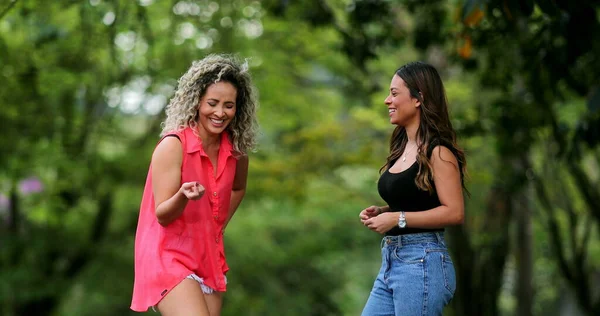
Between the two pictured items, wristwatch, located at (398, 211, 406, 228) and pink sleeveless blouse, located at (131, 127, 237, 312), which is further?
pink sleeveless blouse, located at (131, 127, 237, 312)

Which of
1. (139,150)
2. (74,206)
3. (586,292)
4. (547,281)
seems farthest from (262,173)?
(547,281)

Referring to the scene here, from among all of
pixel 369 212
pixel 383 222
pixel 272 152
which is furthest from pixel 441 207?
pixel 272 152

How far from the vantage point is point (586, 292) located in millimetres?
10445

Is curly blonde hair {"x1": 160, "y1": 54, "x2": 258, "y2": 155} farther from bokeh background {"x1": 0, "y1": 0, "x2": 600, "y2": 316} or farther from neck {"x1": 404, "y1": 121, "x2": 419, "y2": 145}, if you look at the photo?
bokeh background {"x1": 0, "y1": 0, "x2": 600, "y2": 316}

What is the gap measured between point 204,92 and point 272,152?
11069 mm

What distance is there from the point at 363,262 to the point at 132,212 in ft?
19.1

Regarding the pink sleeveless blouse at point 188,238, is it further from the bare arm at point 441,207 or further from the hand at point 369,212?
the bare arm at point 441,207

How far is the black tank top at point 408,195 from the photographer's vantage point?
3.82 meters

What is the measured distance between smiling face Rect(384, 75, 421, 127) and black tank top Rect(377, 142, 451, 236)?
0.70 ft

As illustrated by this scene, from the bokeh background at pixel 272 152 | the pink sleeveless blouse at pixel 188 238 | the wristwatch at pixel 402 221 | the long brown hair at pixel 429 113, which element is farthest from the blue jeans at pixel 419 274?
the bokeh background at pixel 272 152

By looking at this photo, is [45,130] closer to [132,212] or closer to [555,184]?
[132,212]

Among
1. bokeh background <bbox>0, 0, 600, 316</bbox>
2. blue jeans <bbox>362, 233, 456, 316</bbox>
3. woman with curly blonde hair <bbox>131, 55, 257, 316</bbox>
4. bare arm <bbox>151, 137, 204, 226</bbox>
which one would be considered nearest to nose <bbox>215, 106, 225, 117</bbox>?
woman with curly blonde hair <bbox>131, 55, 257, 316</bbox>

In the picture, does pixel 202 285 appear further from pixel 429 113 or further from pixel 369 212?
pixel 429 113

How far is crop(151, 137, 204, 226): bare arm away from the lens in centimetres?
396
